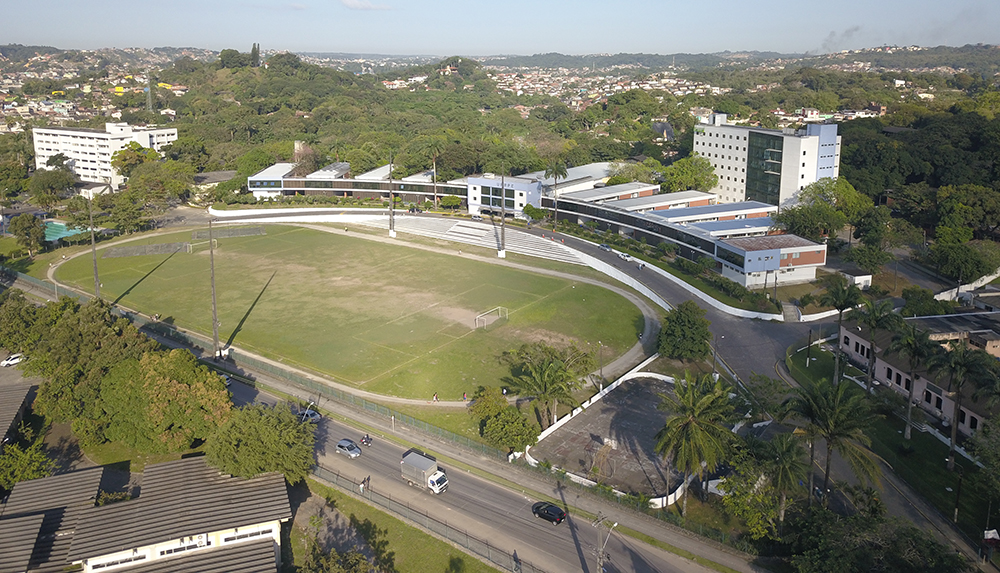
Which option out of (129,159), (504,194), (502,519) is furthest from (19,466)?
(129,159)

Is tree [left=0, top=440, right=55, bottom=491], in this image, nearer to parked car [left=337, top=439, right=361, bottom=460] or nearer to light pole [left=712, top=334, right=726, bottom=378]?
parked car [left=337, top=439, right=361, bottom=460]

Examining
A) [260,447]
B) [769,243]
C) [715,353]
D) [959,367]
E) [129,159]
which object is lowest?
[715,353]

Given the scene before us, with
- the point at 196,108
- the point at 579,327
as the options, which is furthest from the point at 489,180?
the point at 196,108

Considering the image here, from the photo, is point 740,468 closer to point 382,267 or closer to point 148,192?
point 382,267

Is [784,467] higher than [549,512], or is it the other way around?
[784,467]

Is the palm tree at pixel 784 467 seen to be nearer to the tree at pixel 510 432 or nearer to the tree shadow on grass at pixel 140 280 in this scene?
the tree at pixel 510 432

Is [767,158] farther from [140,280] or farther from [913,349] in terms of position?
[140,280]

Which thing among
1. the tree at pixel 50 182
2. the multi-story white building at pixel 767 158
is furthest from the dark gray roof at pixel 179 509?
the tree at pixel 50 182
